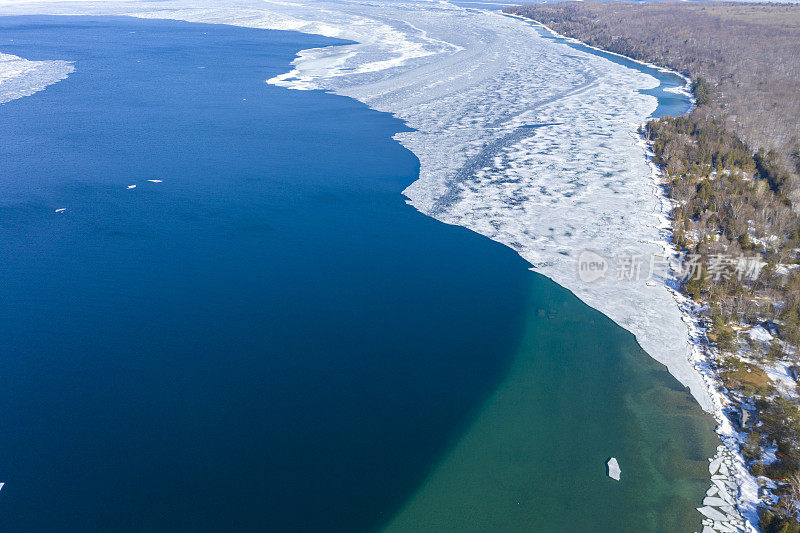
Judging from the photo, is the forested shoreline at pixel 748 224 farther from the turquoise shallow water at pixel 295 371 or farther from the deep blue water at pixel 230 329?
the deep blue water at pixel 230 329

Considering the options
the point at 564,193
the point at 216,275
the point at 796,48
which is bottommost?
the point at 216,275

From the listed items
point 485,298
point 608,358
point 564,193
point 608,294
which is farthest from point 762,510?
point 564,193

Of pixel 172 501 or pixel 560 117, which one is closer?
pixel 172 501

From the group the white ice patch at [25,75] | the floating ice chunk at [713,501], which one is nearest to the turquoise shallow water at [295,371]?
the floating ice chunk at [713,501]

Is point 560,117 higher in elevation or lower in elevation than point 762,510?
higher

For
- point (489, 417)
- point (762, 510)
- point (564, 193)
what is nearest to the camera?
point (762, 510)

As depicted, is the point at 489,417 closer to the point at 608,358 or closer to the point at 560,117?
the point at 608,358

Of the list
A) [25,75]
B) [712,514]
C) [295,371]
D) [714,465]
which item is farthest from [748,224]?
[25,75]
